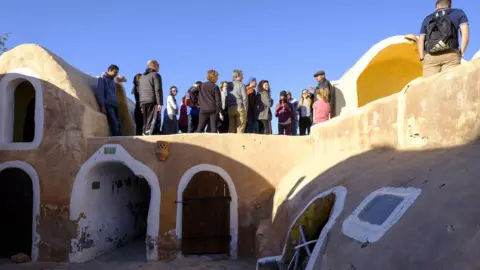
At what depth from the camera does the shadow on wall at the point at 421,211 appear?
2.09m

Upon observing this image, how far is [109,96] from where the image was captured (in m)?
8.45

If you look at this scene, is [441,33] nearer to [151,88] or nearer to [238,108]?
[238,108]

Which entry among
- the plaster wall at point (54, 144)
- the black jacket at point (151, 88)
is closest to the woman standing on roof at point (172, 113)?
the black jacket at point (151, 88)

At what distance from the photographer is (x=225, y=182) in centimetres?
764

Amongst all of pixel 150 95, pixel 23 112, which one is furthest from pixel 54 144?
pixel 23 112

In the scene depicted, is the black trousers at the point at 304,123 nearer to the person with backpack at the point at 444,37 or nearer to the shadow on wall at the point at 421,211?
the person with backpack at the point at 444,37

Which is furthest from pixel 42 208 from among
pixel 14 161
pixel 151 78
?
pixel 151 78

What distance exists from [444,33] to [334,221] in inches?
112

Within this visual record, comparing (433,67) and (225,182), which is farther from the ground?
(433,67)

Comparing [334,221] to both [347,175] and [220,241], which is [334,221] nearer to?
[347,175]

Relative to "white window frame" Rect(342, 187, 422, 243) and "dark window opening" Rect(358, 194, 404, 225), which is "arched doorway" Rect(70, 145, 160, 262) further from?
"dark window opening" Rect(358, 194, 404, 225)

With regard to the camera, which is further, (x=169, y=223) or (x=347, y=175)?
(x=169, y=223)

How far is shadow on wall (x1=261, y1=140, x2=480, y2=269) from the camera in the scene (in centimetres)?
209

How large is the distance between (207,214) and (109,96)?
3494 millimetres
